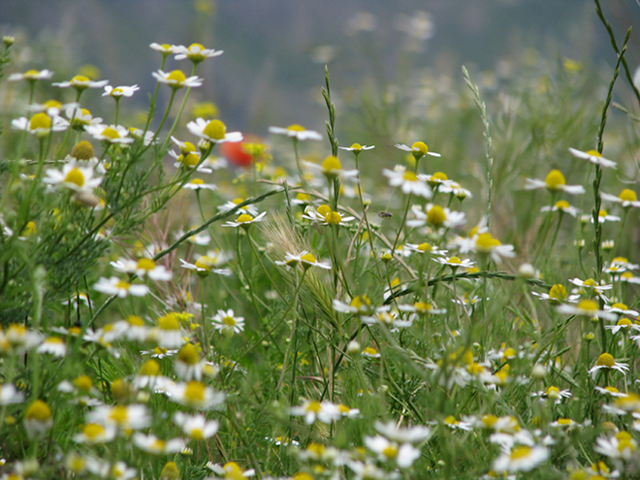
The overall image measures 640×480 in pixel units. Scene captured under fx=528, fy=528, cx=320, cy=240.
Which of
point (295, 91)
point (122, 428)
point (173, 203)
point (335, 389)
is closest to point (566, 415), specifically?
point (335, 389)

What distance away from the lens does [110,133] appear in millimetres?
1031

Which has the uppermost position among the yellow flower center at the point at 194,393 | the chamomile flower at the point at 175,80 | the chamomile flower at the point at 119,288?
the chamomile flower at the point at 175,80

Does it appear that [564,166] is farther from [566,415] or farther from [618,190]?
[566,415]

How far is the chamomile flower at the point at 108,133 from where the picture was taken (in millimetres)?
1011

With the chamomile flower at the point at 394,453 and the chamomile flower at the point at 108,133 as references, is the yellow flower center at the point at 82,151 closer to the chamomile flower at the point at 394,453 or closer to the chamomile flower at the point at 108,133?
the chamomile flower at the point at 108,133

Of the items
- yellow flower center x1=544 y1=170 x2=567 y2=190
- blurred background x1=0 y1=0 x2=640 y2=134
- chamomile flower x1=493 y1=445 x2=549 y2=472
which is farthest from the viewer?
blurred background x1=0 y1=0 x2=640 y2=134

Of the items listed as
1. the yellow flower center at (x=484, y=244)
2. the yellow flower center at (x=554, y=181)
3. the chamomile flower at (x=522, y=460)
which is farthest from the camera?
the yellow flower center at (x=554, y=181)

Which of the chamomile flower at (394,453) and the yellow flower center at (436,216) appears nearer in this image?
the chamomile flower at (394,453)

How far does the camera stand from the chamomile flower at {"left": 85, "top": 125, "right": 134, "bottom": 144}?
1.01 metres

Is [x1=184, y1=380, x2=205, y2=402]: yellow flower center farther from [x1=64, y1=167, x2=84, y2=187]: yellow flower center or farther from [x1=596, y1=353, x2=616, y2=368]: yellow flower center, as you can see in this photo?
[x1=596, y1=353, x2=616, y2=368]: yellow flower center

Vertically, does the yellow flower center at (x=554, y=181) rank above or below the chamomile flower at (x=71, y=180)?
above

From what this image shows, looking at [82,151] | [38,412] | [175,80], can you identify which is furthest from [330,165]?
[38,412]

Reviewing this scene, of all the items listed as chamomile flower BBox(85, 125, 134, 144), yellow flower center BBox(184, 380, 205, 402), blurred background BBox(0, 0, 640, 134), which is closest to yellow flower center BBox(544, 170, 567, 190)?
yellow flower center BBox(184, 380, 205, 402)

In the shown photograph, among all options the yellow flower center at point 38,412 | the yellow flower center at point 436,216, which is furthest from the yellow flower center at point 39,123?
the yellow flower center at point 436,216
